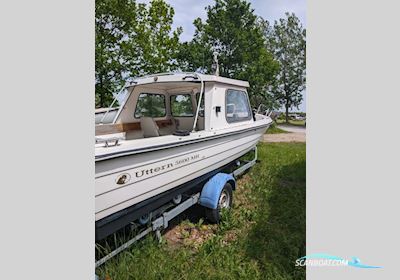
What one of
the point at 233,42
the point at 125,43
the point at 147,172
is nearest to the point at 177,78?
the point at 147,172

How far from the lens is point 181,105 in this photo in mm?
6402

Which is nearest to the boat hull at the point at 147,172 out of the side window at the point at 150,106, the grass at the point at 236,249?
the grass at the point at 236,249

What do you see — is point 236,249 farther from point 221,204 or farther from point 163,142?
point 163,142

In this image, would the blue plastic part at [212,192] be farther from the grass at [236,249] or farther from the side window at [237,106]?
the side window at [237,106]

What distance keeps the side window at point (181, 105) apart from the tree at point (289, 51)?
2580cm

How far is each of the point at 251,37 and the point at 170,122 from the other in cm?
1412

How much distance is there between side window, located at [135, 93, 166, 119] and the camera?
534 centimetres

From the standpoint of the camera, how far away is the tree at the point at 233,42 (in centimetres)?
1733

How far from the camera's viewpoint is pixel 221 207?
180 inches

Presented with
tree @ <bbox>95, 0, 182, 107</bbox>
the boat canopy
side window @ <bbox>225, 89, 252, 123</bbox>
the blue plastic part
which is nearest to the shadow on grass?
the blue plastic part

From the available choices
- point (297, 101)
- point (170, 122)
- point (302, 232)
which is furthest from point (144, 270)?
point (297, 101)

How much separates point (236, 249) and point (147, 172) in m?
1.67

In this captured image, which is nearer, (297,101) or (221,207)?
(221,207)

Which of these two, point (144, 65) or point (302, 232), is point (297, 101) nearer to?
point (144, 65)
